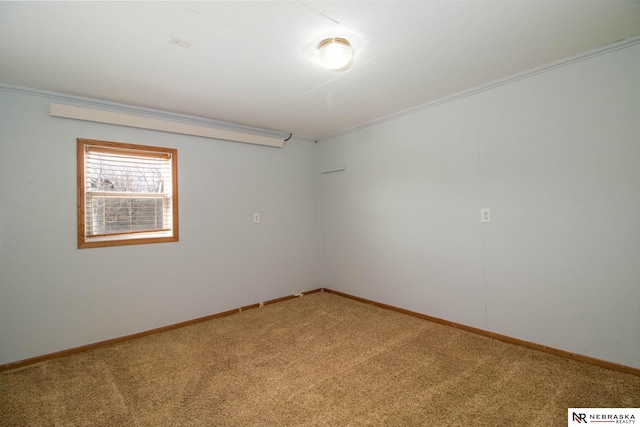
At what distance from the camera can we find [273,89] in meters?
2.73

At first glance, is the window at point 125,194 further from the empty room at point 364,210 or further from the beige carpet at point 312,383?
the beige carpet at point 312,383

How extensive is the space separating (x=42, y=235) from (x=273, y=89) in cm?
243

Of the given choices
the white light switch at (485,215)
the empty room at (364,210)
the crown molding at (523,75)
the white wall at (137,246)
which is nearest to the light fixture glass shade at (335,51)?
the empty room at (364,210)

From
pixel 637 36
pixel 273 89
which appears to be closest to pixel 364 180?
pixel 273 89

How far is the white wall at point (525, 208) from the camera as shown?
2.14 meters

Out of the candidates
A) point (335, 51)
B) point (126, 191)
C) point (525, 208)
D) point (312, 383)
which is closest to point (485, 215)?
point (525, 208)

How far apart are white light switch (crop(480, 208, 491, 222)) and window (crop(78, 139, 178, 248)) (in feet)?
10.5

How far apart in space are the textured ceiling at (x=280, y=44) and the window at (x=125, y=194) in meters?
0.54

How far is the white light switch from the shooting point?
279 cm

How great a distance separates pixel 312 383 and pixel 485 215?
7.03ft

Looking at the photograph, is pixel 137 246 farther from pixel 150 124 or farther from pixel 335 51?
pixel 335 51

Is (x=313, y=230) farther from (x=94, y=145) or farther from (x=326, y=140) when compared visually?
(x=94, y=145)

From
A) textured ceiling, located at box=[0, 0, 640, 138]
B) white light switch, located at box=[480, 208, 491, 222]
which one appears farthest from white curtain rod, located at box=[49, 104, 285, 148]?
white light switch, located at box=[480, 208, 491, 222]

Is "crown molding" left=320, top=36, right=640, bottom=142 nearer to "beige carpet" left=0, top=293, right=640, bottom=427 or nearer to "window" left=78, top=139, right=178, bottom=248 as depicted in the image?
"beige carpet" left=0, top=293, right=640, bottom=427
